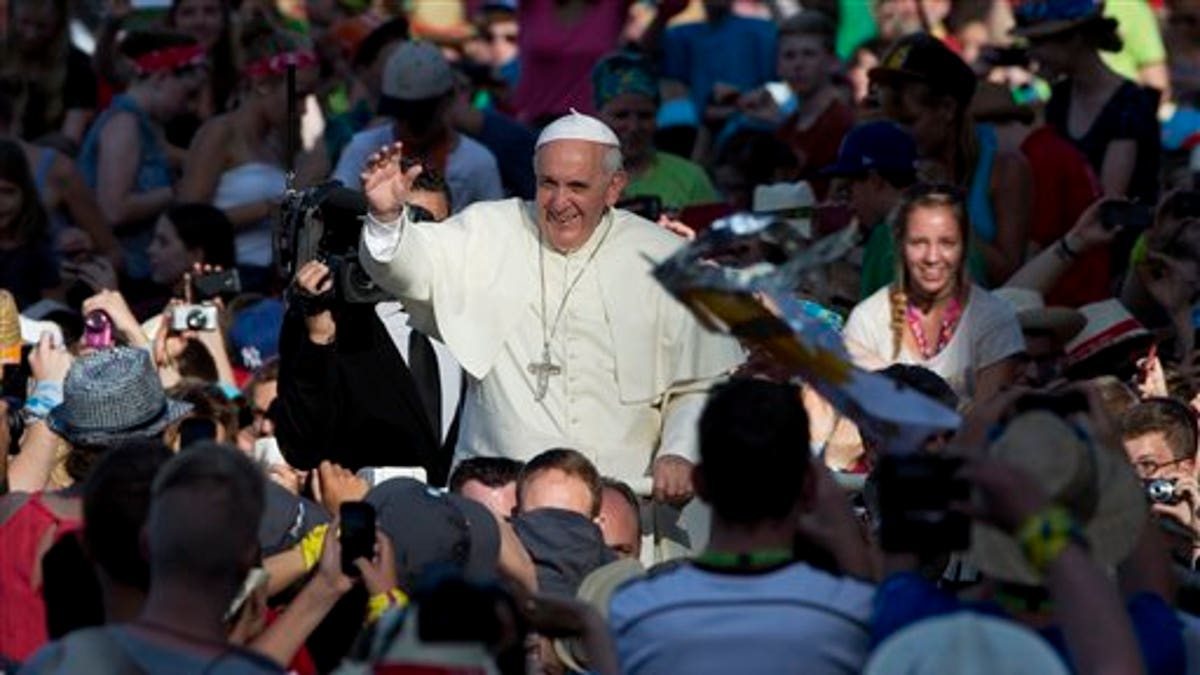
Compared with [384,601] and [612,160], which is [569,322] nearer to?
[612,160]

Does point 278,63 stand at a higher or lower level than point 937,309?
lower

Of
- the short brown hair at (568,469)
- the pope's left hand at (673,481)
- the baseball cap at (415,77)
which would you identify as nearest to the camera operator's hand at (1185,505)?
the pope's left hand at (673,481)

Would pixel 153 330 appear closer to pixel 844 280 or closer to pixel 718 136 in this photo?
pixel 844 280

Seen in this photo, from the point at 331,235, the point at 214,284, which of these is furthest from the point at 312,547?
the point at 214,284

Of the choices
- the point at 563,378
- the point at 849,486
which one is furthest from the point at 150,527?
the point at 563,378

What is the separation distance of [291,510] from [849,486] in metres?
1.85

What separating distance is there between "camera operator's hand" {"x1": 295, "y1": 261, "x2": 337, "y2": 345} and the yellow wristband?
6.62ft

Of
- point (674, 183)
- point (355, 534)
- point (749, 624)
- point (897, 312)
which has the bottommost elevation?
point (674, 183)

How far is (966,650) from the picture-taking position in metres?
6.23

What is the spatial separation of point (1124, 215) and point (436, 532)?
16.0 ft

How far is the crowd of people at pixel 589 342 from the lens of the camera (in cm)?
657

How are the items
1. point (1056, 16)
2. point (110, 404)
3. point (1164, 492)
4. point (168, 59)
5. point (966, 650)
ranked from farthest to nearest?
point (168, 59), point (1056, 16), point (1164, 492), point (110, 404), point (966, 650)

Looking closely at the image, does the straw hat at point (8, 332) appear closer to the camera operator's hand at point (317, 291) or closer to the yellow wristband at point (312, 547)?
the camera operator's hand at point (317, 291)

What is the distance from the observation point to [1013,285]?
41.0 ft
